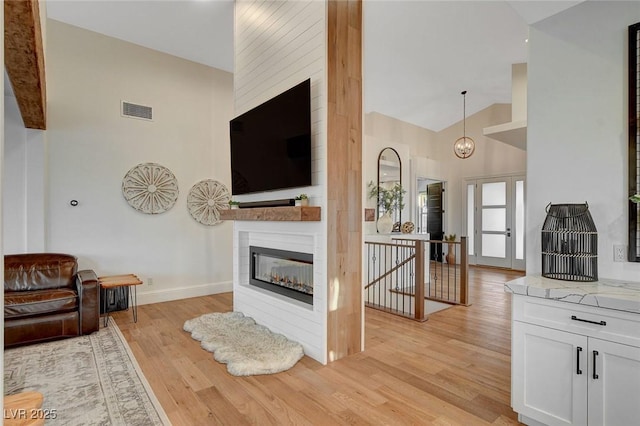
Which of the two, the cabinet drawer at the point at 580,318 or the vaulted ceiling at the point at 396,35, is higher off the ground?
the vaulted ceiling at the point at 396,35

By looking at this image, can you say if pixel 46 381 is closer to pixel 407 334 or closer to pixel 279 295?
pixel 279 295

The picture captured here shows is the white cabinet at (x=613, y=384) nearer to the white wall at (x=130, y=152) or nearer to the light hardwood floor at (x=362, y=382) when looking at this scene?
the light hardwood floor at (x=362, y=382)

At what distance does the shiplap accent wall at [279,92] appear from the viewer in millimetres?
2980

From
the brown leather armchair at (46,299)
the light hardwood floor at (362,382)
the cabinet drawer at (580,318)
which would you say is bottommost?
the light hardwood floor at (362,382)

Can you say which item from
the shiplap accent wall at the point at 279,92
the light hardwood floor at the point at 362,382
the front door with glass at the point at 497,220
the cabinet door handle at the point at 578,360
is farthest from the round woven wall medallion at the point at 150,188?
the front door with glass at the point at 497,220

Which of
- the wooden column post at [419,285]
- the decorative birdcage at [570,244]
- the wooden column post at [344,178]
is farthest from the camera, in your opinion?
the wooden column post at [419,285]

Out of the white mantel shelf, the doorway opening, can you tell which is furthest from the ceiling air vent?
the doorway opening

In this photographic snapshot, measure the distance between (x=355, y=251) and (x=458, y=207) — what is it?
23.7 ft

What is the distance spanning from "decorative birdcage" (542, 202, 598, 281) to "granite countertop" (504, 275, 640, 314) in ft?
0.26

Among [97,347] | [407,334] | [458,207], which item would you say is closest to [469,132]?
[458,207]

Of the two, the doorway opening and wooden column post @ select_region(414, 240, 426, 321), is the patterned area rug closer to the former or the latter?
wooden column post @ select_region(414, 240, 426, 321)

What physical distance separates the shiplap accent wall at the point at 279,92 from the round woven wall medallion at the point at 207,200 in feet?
4.62

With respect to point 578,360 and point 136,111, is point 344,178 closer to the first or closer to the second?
point 578,360

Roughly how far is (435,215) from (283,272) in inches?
281
